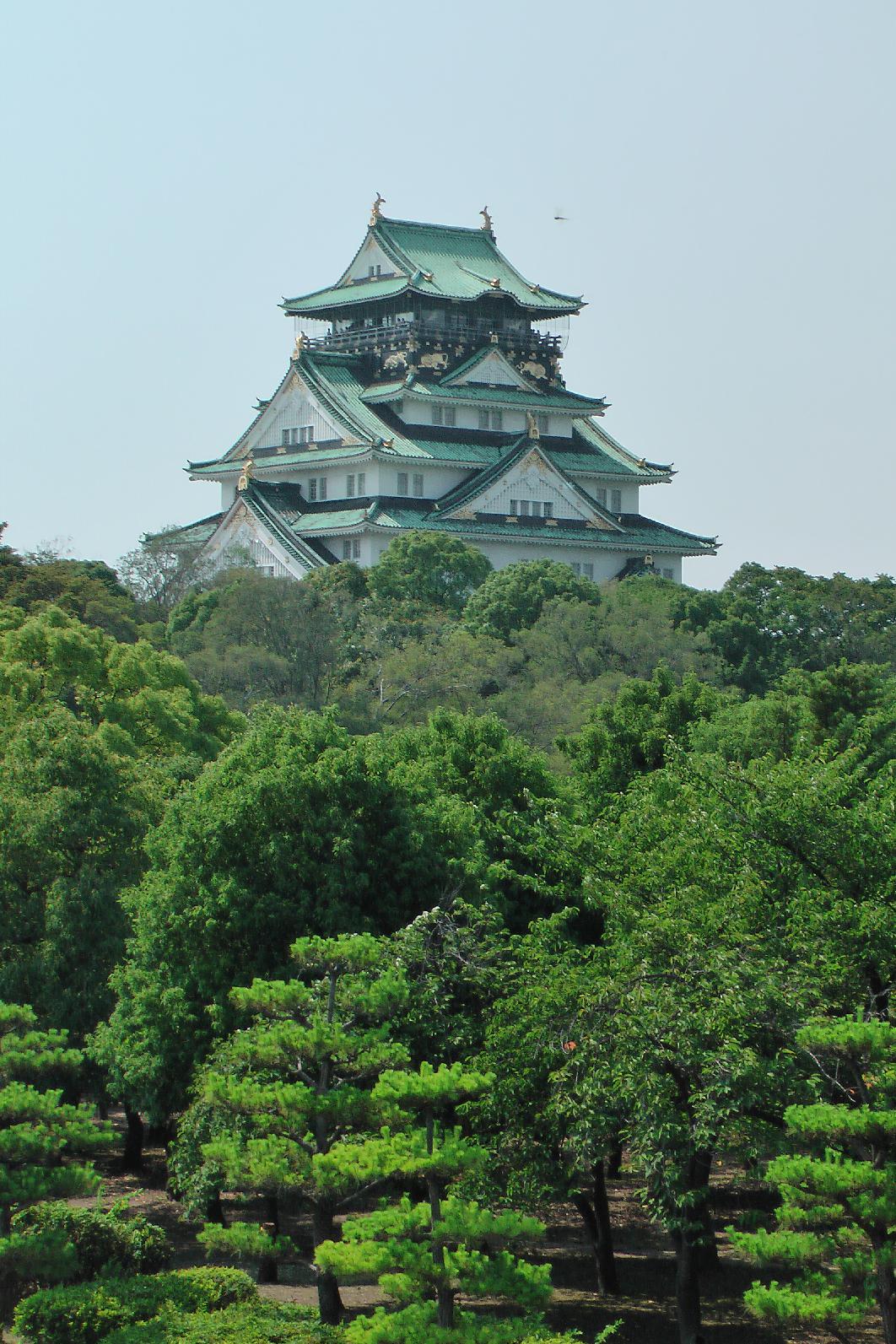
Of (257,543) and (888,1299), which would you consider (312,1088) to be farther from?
(257,543)

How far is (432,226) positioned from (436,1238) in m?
79.8

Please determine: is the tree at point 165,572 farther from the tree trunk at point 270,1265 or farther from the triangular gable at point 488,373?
the tree trunk at point 270,1265

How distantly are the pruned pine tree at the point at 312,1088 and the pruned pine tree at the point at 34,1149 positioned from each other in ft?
4.87

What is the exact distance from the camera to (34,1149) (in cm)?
2128

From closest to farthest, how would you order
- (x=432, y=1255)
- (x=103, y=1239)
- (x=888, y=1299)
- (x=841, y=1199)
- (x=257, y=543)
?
(x=432, y=1255) → (x=841, y=1199) → (x=888, y=1299) → (x=103, y=1239) → (x=257, y=543)

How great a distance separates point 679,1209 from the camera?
2264 cm

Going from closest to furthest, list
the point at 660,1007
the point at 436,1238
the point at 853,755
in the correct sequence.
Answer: the point at 436,1238, the point at 660,1007, the point at 853,755

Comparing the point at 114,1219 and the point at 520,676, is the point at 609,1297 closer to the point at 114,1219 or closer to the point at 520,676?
the point at 114,1219

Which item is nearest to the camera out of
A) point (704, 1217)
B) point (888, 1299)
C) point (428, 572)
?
point (888, 1299)

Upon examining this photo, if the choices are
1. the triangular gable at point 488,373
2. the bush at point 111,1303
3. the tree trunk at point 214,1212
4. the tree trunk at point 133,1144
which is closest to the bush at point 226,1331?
the bush at point 111,1303

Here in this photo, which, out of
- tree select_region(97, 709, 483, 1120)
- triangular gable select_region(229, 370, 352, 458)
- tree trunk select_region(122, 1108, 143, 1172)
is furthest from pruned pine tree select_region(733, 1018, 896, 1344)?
triangular gable select_region(229, 370, 352, 458)

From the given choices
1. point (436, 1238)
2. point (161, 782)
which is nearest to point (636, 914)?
point (436, 1238)

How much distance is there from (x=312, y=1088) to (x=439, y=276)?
73.1m

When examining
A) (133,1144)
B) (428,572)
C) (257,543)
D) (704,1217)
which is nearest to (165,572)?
(257,543)
